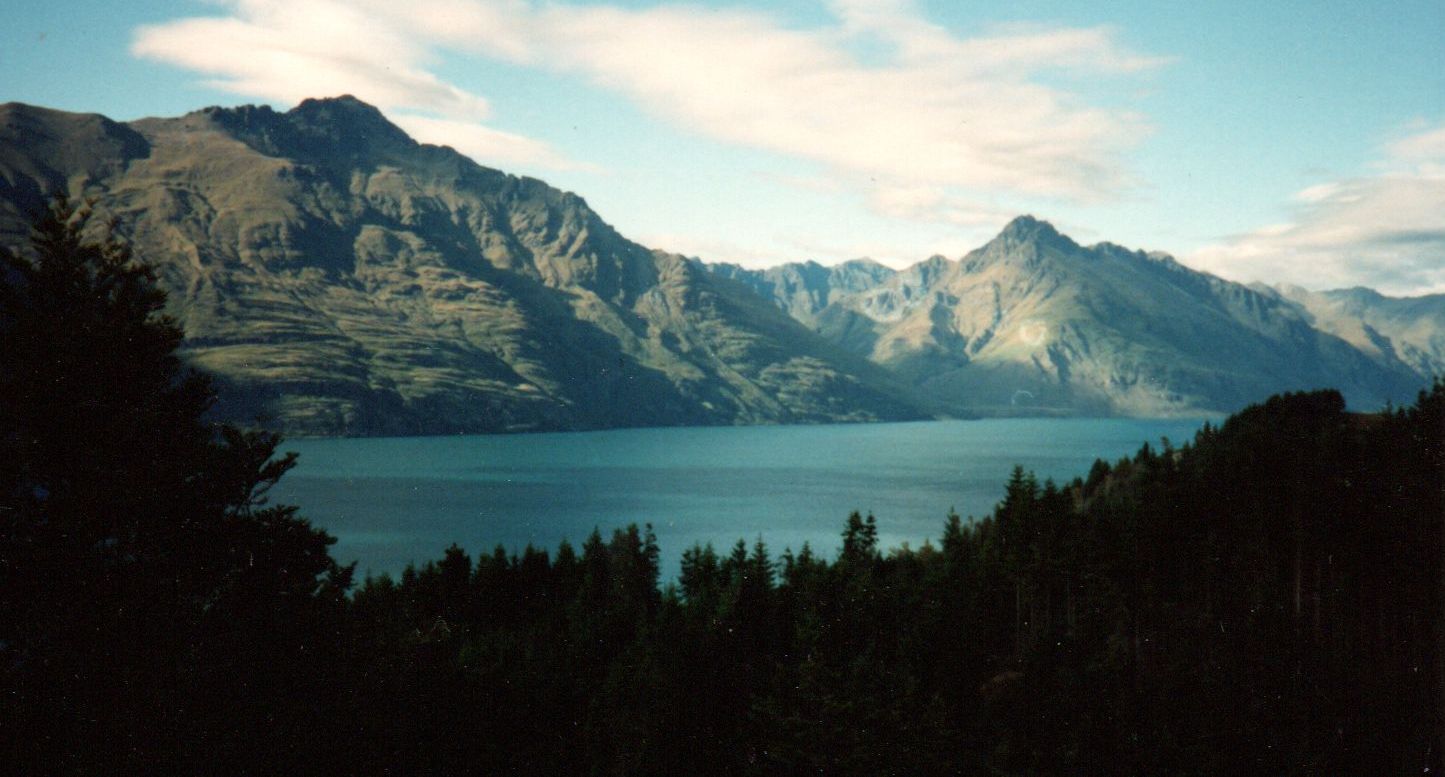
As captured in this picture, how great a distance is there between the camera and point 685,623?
7075 centimetres

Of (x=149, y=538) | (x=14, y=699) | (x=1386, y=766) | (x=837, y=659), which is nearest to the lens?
(x=14, y=699)

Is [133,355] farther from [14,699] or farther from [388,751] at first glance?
[388,751]

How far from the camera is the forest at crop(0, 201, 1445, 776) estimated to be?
49.3 feet

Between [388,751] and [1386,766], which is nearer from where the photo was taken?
[388,751]

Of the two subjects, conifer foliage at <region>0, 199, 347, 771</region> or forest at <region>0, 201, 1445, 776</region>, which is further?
forest at <region>0, 201, 1445, 776</region>

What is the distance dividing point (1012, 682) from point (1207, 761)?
17.7 metres

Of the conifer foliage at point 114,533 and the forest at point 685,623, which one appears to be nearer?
the conifer foliage at point 114,533

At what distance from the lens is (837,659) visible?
68.4 metres

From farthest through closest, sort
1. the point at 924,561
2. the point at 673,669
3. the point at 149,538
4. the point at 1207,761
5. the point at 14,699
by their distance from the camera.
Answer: the point at 924,561
the point at 673,669
the point at 1207,761
the point at 149,538
the point at 14,699

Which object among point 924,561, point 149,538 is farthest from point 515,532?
point 149,538

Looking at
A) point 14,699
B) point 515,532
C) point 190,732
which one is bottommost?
point 515,532

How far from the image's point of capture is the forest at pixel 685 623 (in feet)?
49.3

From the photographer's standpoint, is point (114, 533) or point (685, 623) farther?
point (685, 623)

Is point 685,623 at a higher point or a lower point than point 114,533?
lower
